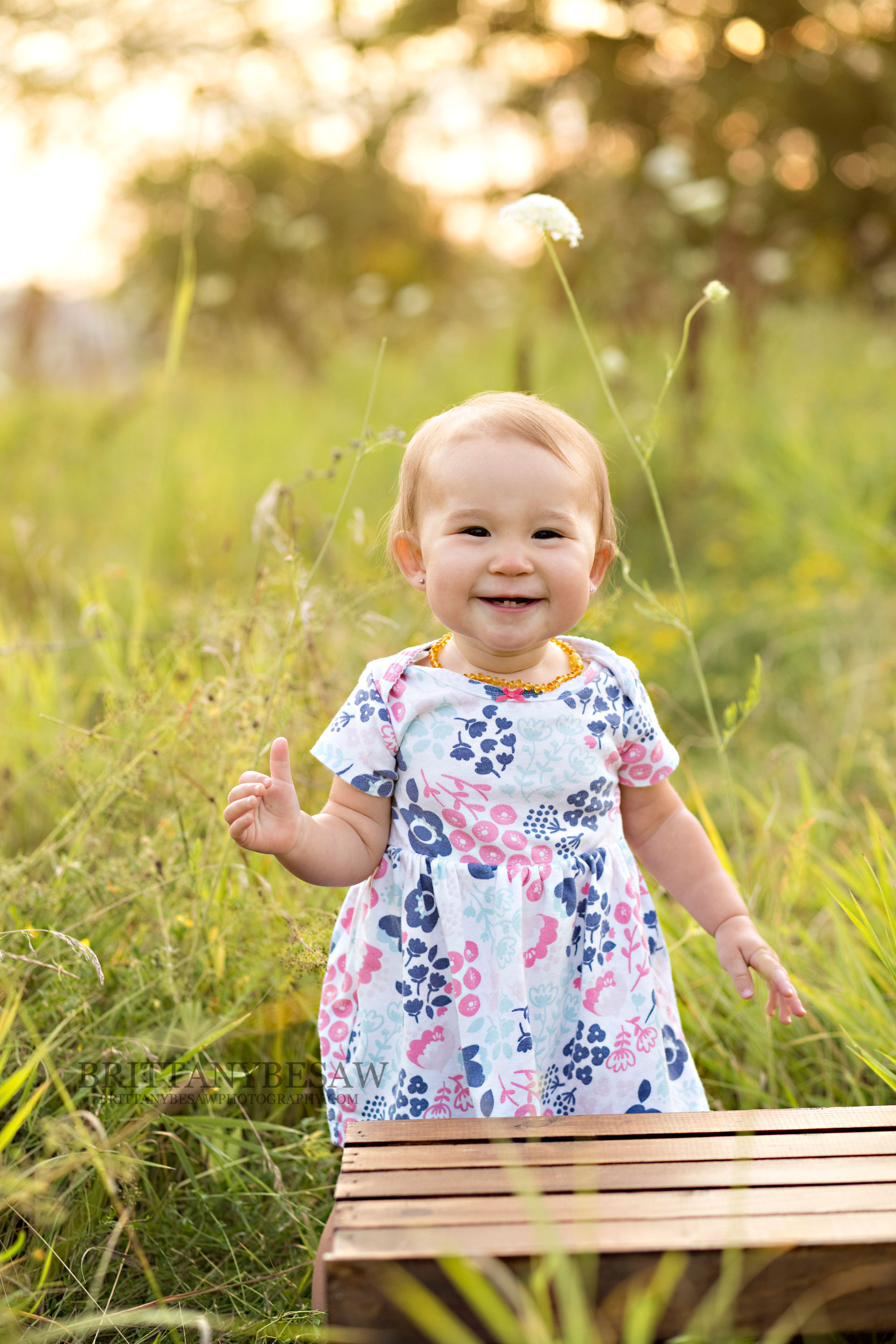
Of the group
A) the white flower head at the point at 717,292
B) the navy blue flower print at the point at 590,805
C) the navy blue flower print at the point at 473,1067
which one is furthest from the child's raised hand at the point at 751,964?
the white flower head at the point at 717,292

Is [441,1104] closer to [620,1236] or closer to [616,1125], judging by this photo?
[616,1125]

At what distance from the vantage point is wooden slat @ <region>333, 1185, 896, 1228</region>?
102 cm

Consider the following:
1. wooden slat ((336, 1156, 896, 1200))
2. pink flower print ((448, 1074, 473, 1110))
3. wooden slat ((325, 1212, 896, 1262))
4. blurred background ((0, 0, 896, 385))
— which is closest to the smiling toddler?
pink flower print ((448, 1074, 473, 1110))

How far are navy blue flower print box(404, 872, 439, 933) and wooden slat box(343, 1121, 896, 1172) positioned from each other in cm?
28

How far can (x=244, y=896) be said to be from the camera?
5.60 feet

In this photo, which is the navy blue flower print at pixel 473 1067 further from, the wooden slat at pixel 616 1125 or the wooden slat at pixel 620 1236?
the wooden slat at pixel 620 1236

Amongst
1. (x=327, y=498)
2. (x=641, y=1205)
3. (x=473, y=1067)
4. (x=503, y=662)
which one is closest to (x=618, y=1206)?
(x=641, y=1205)

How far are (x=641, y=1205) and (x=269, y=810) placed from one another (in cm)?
57

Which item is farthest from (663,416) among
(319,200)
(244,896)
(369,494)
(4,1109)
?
(319,200)

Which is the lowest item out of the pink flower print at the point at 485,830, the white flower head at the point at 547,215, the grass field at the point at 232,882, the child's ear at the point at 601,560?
the grass field at the point at 232,882

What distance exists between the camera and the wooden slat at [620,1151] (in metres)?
1.14

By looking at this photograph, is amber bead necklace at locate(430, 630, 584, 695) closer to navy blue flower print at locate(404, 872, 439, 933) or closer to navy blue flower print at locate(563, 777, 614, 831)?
navy blue flower print at locate(563, 777, 614, 831)

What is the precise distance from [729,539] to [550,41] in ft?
19.8

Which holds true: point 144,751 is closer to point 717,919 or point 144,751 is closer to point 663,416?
point 717,919
